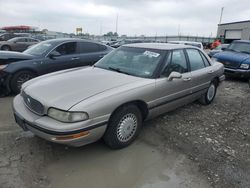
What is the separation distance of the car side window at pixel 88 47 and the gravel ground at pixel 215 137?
3.60 metres

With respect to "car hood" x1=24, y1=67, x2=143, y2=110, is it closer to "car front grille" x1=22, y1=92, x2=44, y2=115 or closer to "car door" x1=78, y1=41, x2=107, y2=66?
"car front grille" x1=22, y1=92, x2=44, y2=115

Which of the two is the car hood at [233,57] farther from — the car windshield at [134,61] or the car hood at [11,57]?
the car hood at [11,57]

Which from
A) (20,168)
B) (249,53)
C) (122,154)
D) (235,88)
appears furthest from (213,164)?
(249,53)

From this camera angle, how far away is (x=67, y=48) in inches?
277

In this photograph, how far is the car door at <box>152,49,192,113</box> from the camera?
4055 mm

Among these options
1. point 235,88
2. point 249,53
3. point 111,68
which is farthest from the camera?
point 249,53

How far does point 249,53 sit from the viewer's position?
31.7ft

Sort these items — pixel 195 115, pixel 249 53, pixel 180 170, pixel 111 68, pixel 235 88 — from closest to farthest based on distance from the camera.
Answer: pixel 180 170 → pixel 111 68 → pixel 195 115 → pixel 235 88 → pixel 249 53

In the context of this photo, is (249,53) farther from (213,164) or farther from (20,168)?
(20,168)

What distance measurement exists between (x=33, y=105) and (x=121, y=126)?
1269mm

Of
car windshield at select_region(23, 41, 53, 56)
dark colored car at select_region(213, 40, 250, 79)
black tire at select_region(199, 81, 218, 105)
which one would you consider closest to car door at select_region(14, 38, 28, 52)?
car windshield at select_region(23, 41, 53, 56)

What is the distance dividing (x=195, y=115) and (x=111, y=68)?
215cm

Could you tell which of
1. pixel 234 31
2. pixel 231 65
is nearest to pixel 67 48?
pixel 231 65

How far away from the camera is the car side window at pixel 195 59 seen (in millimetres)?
4957
